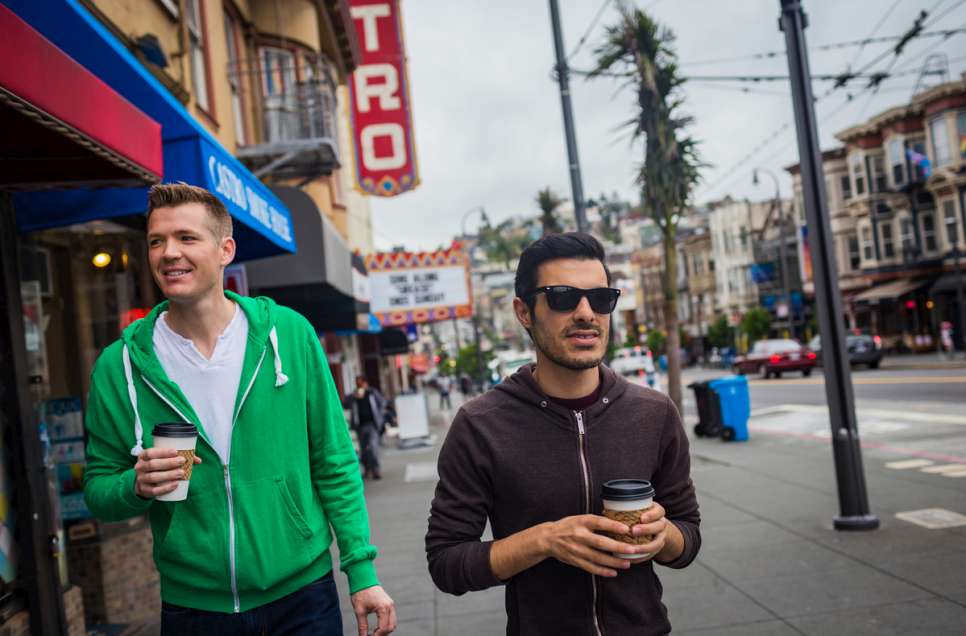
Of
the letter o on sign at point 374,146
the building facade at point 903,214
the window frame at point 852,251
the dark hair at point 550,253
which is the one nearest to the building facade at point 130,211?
the dark hair at point 550,253

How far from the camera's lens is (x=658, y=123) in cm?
1561

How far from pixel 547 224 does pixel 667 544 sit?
42.7m

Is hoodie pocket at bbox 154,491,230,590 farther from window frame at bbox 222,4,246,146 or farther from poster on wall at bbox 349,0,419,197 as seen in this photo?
poster on wall at bbox 349,0,419,197

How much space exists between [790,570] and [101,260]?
5986 mm

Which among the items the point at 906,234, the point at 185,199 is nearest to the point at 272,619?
the point at 185,199

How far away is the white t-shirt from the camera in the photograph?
260 cm

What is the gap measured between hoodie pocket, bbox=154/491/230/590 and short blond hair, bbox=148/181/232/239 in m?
0.82

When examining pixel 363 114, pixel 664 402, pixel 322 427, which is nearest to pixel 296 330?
→ pixel 322 427

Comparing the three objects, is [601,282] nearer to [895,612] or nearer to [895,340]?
[895,612]

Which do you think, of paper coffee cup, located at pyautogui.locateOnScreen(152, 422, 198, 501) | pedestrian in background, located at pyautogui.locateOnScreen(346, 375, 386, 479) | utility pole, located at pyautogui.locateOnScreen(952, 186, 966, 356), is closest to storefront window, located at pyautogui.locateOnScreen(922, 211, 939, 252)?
utility pole, located at pyautogui.locateOnScreen(952, 186, 966, 356)

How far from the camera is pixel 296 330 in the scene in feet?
9.32

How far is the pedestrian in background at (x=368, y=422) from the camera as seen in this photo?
45.6ft

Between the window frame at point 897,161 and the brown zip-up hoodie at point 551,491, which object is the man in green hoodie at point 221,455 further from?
the window frame at point 897,161

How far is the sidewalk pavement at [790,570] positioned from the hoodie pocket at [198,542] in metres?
3.16
